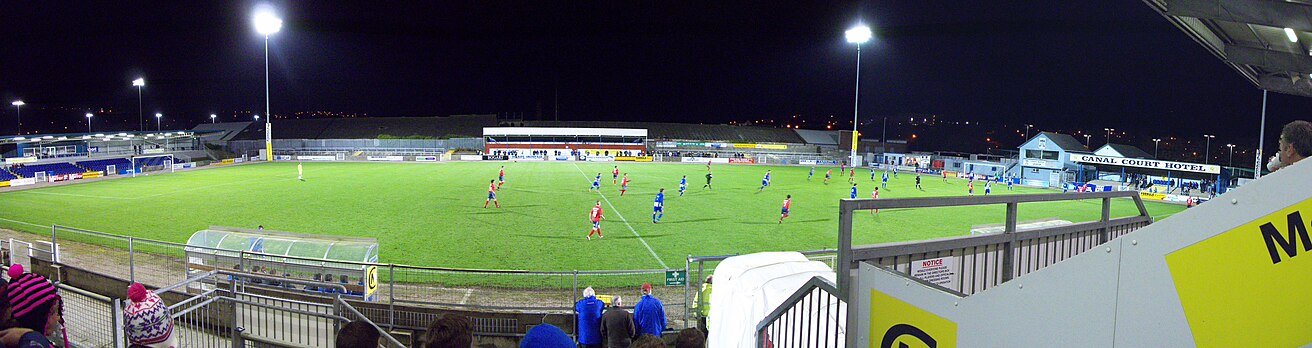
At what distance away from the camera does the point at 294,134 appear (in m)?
82.8

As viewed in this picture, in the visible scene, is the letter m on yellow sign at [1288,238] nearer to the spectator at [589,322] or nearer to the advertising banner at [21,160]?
the spectator at [589,322]

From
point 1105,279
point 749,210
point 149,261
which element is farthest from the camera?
point 749,210

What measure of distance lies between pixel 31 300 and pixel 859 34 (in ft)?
118

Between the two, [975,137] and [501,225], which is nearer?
[501,225]

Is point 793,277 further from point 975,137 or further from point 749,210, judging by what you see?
point 975,137

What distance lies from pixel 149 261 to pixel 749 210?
20911 millimetres

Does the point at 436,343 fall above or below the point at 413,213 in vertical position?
above

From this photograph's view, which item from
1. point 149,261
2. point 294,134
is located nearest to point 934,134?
point 294,134

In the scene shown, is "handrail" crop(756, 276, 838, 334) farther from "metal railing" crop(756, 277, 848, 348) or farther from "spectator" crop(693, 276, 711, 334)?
"spectator" crop(693, 276, 711, 334)

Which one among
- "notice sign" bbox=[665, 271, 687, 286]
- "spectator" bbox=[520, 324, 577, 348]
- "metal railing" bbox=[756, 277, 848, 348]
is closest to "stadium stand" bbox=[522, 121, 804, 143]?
"notice sign" bbox=[665, 271, 687, 286]

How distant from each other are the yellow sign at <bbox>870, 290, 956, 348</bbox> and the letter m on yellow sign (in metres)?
1.07

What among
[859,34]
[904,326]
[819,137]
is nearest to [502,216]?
[904,326]

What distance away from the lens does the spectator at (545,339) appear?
12.9 feet

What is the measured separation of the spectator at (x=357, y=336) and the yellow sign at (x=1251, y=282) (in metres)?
4.14
